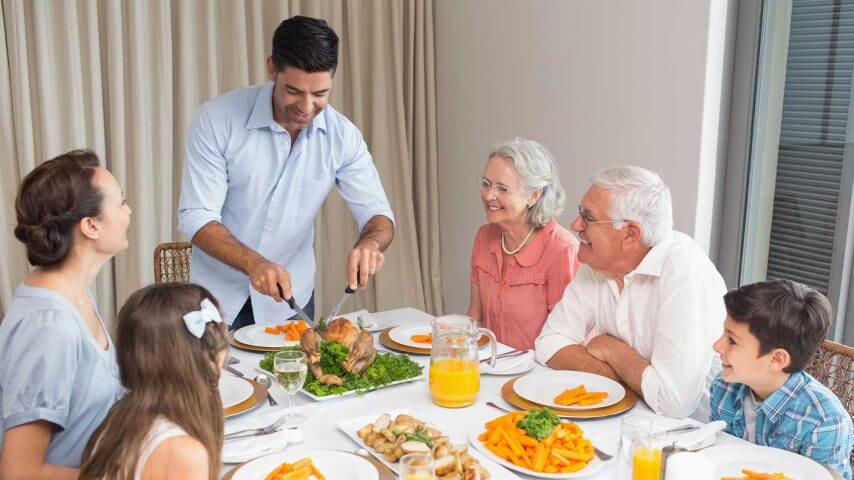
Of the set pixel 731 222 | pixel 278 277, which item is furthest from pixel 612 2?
pixel 278 277

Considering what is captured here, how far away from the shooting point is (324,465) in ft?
4.74

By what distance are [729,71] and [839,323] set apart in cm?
100

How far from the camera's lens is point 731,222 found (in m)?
3.02

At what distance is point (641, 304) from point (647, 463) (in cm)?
75

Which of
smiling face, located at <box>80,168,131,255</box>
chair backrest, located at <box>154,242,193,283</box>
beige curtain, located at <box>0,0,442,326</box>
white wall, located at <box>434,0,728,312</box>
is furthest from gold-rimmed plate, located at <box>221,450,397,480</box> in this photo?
beige curtain, located at <box>0,0,442,326</box>

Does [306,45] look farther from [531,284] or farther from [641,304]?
[641,304]

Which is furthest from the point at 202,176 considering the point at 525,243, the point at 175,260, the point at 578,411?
the point at 578,411

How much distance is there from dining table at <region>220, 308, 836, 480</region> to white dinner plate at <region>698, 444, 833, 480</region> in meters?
0.09

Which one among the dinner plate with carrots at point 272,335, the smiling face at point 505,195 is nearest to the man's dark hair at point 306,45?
the smiling face at point 505,195

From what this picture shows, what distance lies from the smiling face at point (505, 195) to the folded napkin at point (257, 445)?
3.97 ft

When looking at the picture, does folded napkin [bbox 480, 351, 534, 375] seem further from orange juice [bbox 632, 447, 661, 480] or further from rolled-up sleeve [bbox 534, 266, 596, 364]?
orange juice [bbox 632, 447, 661, 480]

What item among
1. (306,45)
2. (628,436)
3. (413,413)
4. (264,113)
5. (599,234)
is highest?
(306,45)

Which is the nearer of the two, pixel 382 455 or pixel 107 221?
pixel 382 455

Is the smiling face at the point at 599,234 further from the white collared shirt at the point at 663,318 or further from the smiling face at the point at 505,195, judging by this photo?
the smiling face at the point at 505,195
